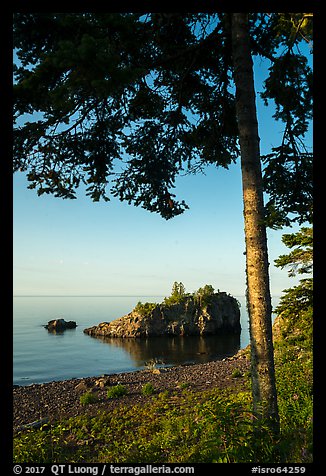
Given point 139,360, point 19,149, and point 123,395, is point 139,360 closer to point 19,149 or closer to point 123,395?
point 123,395

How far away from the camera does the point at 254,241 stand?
5840mm

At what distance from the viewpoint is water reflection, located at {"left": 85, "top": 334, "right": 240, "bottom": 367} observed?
27.5 m

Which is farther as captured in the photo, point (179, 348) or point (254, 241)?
point (179, 348)

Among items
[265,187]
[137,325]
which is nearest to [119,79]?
[265,187]

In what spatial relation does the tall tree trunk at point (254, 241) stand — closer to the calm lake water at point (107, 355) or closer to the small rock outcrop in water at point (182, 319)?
the calm lake water at point (107, 355)

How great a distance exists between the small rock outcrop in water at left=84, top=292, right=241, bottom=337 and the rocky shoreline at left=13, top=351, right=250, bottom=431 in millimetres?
28310

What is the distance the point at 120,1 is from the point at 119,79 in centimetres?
140

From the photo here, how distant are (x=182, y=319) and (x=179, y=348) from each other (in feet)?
36.2

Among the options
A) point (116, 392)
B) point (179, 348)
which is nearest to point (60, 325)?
point (179, 348)

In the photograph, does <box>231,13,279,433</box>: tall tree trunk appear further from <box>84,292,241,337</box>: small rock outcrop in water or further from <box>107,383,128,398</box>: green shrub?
→ <box>84,292,241,337</box>: small rock outcrop in water

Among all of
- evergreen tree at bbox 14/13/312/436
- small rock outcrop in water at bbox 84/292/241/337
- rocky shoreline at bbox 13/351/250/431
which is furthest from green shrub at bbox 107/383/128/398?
small rock outcrop in water at bbox 84/292/241/337

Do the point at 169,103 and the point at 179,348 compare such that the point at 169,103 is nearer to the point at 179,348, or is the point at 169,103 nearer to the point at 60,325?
the point at 179,348

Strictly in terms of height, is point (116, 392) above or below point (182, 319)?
above

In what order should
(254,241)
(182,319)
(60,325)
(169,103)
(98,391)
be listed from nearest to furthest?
(254,241)
(169,103)
(98,391)
(182,319)
(60,325)
